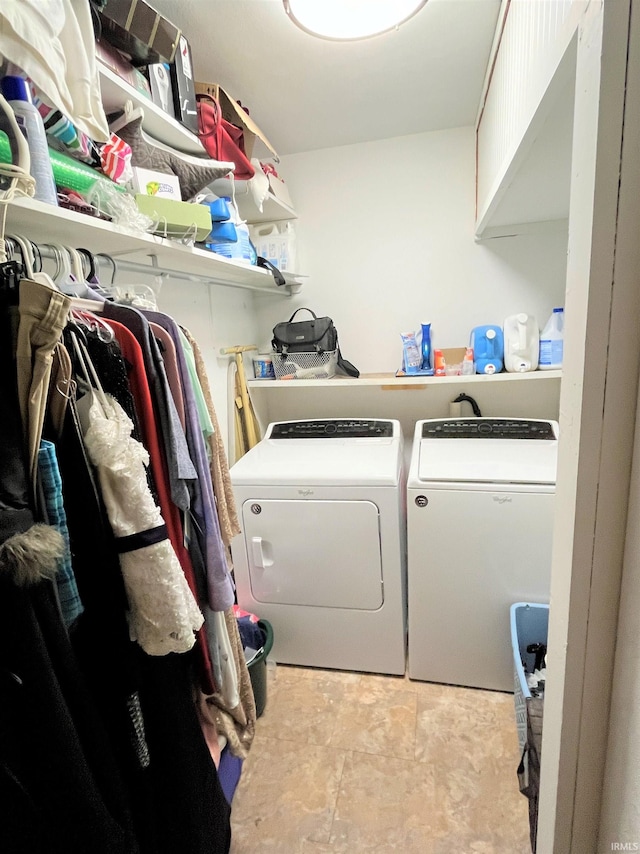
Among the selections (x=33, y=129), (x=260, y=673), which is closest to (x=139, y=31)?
(x=33, y=129)

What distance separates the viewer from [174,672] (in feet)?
2.95

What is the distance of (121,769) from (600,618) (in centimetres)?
94

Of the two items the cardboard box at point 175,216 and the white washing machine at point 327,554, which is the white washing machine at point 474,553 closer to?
the white washing machine at point 327,554

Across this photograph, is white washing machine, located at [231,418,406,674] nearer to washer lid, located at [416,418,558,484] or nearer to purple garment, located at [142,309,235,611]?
washer lid, located at [416,418,558,484]

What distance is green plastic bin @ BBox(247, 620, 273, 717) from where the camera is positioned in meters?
1.56

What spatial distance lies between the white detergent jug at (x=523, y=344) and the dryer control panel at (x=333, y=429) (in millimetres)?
696

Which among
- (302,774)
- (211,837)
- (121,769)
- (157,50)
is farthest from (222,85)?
(302,774)

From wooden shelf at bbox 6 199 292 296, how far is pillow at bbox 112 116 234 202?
0.24 m

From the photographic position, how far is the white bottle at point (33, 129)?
0.81 metres

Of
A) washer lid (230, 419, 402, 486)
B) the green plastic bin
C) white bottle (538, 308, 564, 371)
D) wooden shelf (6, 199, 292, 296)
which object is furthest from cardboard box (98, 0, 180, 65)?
the green plastic bin

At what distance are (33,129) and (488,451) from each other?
5.95 feet

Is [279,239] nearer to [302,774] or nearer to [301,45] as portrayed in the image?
[301,45]

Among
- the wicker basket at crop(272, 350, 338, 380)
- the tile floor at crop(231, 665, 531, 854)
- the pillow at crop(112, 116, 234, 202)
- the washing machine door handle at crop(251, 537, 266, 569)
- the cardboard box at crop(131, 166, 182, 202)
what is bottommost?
the tile floor at crop(231, 665, 531, 854)

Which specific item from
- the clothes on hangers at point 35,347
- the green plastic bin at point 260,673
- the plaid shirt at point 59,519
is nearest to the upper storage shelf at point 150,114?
the clothes on hangers at point 35,347
